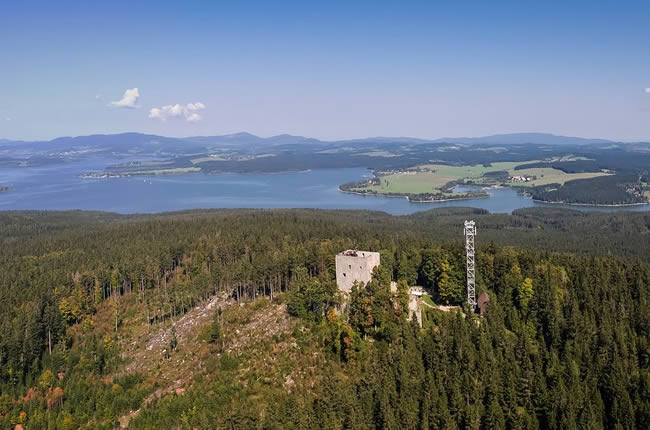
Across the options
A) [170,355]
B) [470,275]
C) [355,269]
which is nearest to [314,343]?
[355,269]

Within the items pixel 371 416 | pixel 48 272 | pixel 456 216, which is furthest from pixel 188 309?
pixel 456 216

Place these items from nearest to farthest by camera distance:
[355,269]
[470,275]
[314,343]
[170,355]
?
[314,343]
[170,355]
[470,275]
[355,269]

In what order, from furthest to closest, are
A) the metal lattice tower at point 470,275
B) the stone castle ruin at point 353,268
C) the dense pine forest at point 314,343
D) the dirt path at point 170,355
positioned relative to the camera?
1. the stone castle ruin at point 353,268
2. the metal lattice tower at point 470,275
3. the dirt path at point 170,355
4. the dense pine forest at point 314,343

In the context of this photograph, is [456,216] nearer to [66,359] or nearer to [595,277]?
[595,277]

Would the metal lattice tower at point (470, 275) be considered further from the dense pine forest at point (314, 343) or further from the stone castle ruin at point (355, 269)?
the stone castle ruin at point (355, 269)

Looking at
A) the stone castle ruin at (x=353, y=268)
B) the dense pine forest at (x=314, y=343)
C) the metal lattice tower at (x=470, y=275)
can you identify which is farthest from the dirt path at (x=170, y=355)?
the metal lattice tower at (x=470, y=275)

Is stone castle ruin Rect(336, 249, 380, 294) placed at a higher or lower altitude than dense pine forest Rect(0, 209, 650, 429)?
higher

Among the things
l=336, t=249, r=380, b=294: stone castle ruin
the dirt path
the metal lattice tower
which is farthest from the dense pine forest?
the metal lattice tower

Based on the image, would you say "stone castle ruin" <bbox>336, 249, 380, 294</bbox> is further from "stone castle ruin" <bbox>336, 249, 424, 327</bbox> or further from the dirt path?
the dirt path

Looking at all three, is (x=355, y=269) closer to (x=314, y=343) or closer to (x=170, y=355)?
(x=314, y=343)
